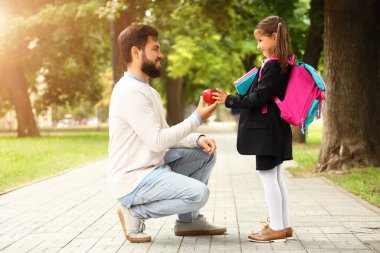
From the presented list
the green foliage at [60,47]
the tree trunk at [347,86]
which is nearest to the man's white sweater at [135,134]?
the tree trunk at [347,86]

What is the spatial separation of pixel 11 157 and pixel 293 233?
1165 cm

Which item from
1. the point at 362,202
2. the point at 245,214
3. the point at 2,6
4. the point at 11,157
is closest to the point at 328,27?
the point at 362,202

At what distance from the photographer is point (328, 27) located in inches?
461

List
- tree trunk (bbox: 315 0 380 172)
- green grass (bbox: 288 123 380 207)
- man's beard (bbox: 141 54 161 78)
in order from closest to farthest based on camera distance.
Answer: man's beard (bbox: 141 54 161 78) < green grass (bbox: 288 123 380 207) < tree trunk (bbox: 315 0 380 172)

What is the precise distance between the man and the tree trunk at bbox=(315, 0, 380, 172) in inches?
254

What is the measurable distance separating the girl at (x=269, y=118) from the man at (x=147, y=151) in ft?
1.01

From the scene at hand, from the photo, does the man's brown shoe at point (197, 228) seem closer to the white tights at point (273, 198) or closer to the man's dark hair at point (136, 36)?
the white tights at point (273, 198)

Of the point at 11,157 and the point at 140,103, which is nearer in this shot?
the point at 140,103

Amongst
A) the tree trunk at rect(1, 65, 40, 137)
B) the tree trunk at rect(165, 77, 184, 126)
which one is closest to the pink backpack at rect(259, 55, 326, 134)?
the tree trunk at rect(1, 65, 40, 137)

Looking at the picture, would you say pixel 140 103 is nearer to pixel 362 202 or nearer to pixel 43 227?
pixel 43 227

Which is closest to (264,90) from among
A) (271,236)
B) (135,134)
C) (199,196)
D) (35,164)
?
(199,196)

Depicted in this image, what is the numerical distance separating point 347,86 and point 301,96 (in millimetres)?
6517

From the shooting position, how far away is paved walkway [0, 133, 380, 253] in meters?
5.42

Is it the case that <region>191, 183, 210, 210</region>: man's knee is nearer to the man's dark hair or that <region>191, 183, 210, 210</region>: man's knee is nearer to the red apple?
the red apple
